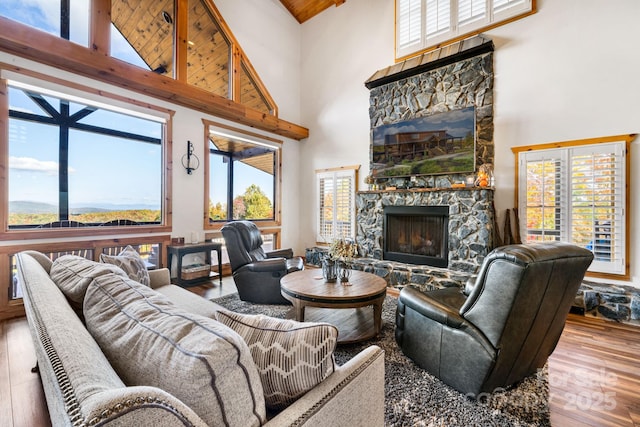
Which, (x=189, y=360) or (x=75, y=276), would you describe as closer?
(x=189, y=360)

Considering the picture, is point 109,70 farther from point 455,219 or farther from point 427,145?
point 455,219

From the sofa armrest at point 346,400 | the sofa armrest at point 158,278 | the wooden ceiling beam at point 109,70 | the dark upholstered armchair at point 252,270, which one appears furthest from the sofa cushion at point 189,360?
the wooden ceiling beam at point 109,70

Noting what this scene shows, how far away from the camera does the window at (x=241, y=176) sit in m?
5.18

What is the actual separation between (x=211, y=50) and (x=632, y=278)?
6.98 metres

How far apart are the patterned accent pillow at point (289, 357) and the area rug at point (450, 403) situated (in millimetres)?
1067

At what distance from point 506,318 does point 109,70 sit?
15.8 ft

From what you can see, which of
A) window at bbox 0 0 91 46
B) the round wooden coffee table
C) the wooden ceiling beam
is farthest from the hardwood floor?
window at bbox 0 0 91 46

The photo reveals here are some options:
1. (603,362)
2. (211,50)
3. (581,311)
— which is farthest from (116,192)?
(581,311)

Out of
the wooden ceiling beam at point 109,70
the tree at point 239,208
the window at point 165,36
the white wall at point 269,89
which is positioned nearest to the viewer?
the wooden ceiling beam at point 109,70

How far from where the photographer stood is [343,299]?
245cm

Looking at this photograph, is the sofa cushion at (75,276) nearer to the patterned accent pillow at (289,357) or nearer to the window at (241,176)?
the patterned accent pillow at (289,357)

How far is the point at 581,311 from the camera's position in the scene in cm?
333

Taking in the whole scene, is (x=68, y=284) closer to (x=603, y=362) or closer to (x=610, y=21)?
(x=603, y=362)

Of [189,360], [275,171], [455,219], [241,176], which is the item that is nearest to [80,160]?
[241,176]
